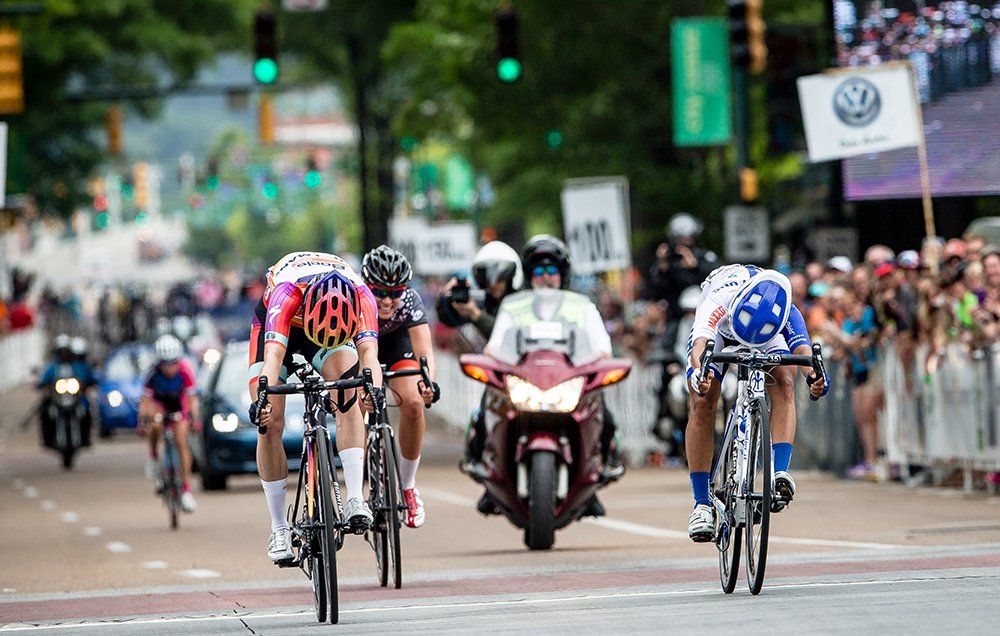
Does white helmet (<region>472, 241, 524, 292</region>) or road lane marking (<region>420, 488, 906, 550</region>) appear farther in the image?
white helmet (<region>472, 241, 524, 292</region>)

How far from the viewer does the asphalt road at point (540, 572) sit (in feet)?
33.2

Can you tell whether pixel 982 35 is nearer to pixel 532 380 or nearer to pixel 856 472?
pixel 856 472

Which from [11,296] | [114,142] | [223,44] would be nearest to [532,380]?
[114,142]

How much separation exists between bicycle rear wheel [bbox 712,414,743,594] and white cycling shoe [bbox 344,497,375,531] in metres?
1.65

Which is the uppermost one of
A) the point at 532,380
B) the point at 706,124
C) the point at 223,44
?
→ the point at 223,44

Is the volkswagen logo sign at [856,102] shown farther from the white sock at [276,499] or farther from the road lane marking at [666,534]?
the white sock at [276,499]

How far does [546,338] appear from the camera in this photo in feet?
47.6

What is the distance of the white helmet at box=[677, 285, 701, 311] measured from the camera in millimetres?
20797

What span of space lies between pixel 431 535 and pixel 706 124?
51.1 ft

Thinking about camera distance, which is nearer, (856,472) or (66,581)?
(66,581)

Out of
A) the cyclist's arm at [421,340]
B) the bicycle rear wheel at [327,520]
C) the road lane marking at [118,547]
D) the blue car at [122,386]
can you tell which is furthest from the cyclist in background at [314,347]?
the blue car at [122,386]

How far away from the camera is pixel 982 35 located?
2362cm

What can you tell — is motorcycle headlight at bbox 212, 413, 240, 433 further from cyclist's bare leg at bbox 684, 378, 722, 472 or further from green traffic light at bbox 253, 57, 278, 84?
cyclist's bare leg at bbox 684, 378, 722, 472

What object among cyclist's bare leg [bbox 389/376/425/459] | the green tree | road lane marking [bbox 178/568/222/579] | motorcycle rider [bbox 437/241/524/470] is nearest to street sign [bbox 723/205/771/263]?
motorcycle rider [bbox 437/241/524/470]
